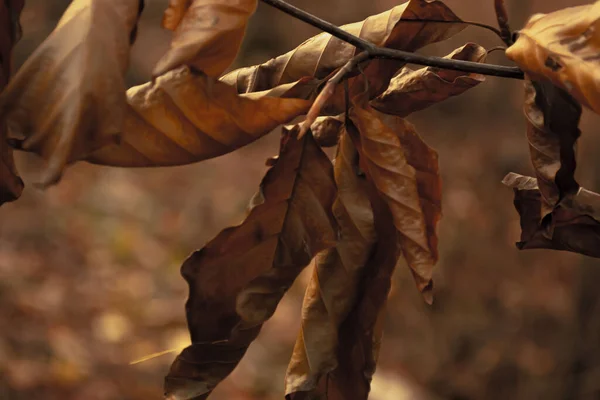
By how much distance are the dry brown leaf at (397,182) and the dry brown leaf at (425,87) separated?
0.06 m

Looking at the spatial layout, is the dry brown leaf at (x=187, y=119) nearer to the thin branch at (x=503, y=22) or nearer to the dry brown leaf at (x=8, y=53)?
the dry brown leaf at (x=8, y=53)

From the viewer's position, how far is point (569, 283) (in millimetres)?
2766

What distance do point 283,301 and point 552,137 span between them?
2.41 meters

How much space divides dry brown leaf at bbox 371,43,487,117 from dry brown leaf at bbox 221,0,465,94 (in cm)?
2

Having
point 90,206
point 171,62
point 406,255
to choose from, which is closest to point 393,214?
point 406,255

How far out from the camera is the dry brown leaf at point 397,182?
0.41 m

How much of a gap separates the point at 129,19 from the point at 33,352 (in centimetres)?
216

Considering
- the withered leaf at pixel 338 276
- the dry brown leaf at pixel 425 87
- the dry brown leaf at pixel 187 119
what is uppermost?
the dry brown leaf at pixel 187 119

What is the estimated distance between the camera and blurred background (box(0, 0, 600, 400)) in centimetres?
236

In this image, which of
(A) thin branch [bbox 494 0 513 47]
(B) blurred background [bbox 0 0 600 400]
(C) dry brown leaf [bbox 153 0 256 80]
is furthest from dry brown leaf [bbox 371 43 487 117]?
(B) blurred background [bbox 0 0 600 400]

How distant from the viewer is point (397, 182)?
411mm

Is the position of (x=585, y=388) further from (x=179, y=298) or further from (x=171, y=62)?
(x=171, y=62)

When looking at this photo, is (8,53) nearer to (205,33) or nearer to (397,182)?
(205,33)

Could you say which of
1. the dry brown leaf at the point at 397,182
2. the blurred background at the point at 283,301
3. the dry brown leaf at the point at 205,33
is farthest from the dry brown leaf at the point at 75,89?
the blurred background at the point at 283,301
